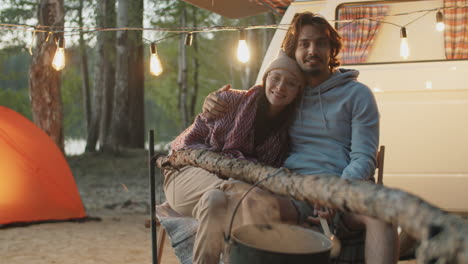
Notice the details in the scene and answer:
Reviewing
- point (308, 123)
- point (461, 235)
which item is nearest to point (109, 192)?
point (308, 123)

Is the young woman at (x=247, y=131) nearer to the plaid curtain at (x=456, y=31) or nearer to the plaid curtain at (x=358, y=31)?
the plaid curtain at (x=358, y=31)

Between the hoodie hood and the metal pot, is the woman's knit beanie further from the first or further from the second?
the metal pot

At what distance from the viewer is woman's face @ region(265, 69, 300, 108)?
2637 millimetres

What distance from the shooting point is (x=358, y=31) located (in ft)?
15.1

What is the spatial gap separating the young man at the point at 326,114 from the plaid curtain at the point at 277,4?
9.94 feet

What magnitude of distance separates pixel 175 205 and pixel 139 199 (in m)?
5.10

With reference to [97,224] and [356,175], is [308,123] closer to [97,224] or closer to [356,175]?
[356,175]

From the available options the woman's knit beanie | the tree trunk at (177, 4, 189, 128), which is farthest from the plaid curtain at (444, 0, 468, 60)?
the tree trunk at (177, 4, 189, 128)

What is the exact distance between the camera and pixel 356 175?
7.89 ft

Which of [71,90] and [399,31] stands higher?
[399,31]

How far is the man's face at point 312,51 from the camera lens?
9.00 ft

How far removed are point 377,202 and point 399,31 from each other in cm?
347

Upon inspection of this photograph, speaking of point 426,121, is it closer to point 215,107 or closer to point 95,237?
point 215,107

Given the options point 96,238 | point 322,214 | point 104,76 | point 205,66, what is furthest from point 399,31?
point 205,66
